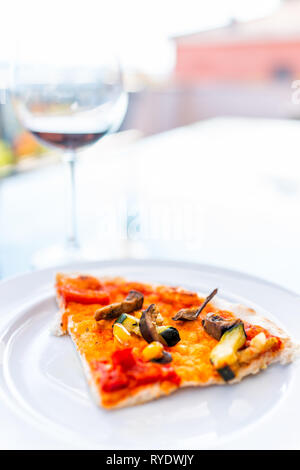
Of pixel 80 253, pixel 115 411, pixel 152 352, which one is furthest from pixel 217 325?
pixel 80 253

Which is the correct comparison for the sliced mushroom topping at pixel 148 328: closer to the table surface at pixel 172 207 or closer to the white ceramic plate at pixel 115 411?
the white ceramic plate at pixel 115 411

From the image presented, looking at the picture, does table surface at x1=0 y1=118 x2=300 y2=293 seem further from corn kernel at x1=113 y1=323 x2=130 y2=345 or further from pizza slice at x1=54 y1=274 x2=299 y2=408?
corn kernel at x1=113 y1=323 x2=130 y2=345

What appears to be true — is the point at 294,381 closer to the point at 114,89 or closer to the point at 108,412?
the point at 108,412

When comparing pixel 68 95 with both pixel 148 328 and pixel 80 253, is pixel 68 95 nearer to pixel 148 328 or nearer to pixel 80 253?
pixel 80 253

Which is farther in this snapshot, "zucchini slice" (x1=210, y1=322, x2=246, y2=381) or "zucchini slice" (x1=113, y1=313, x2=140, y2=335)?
"zucchini slice" (x1=113, y1=313, x2=140, y2=335)

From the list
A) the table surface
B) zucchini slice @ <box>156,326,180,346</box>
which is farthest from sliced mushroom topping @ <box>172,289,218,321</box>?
the table surface

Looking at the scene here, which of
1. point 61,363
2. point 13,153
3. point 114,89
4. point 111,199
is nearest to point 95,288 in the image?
point 61,363
